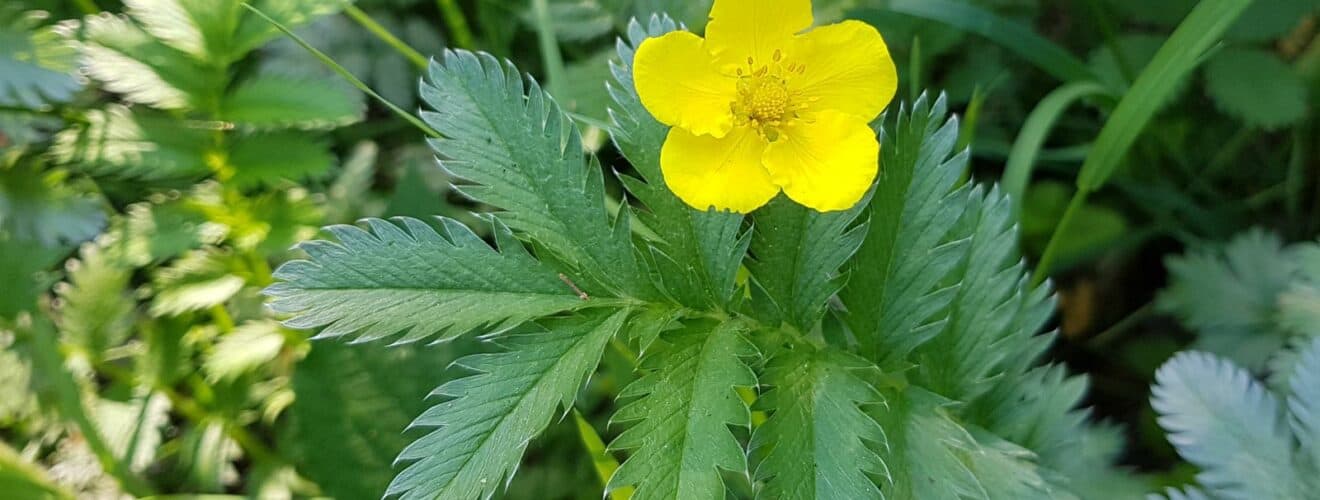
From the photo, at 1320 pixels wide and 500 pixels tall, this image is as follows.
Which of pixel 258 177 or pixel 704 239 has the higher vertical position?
pixel 704 239

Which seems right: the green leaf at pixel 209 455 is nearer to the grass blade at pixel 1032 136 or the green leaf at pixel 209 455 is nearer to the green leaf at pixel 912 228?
the green leaf at pixel 912 228

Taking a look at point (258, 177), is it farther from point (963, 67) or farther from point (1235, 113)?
point (1235, 113)

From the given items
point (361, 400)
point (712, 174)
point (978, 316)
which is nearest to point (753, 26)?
point (712, 174)

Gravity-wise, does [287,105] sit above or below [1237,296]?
above

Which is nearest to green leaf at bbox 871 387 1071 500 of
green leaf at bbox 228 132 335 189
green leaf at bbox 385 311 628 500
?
green leaf at bbox 385 311 628 500

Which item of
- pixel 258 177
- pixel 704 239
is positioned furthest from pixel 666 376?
pixel 258 177

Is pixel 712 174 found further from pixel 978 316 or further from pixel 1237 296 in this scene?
pixel 1237 296
